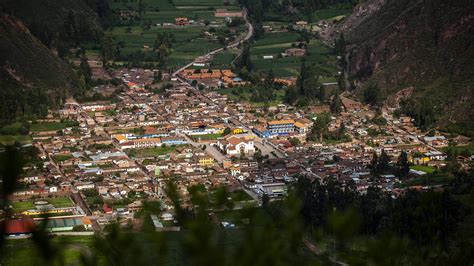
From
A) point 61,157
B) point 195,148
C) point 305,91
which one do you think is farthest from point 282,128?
point 61,157

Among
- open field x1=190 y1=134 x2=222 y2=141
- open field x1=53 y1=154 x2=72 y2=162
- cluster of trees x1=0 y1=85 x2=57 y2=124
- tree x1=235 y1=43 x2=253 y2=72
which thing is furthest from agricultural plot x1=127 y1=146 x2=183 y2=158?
tree x1=235 y1=43 x2=253 y2=72

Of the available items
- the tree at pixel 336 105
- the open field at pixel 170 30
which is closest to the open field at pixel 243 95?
the tree at pixel 336 105

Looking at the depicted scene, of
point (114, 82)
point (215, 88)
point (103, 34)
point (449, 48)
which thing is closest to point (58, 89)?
point (114, 82)

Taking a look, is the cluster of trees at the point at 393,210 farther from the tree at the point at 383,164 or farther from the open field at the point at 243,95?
the open field at the point at 243,95

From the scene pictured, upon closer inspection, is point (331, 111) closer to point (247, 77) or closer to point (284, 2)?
point (247, 77)

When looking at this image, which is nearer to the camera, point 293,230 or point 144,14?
point 293,230

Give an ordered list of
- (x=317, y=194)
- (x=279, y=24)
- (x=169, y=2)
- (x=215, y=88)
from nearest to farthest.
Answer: (x=317, y=194)
(x=215, y=88)
(x=279, y=24)
(x=169, y=2)
